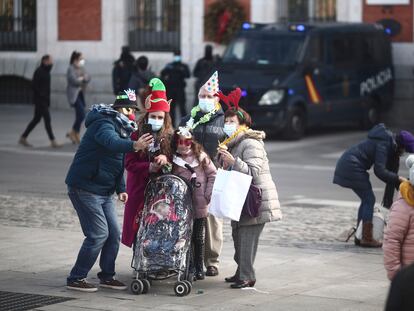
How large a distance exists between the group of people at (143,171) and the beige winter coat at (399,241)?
2144 millimetres

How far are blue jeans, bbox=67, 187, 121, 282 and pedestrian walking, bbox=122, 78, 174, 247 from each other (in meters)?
0.14

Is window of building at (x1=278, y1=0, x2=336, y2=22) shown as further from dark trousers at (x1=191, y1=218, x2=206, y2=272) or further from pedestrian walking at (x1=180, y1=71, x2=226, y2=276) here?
dark trousers at (x1=191, y1=218, x2=206, y2=272)

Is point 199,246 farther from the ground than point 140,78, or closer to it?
closer to it

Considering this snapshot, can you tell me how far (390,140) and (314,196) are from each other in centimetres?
425

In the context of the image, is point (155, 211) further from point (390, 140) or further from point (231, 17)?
point (231, 17)

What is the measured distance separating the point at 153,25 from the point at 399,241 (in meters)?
23.6

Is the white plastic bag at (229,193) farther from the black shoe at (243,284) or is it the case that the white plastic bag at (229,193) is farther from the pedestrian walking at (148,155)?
the black shoe at (243,284)

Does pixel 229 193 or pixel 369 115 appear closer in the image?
pixel 229 193

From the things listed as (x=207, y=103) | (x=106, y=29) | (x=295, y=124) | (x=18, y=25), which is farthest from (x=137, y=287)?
(x=18, y=25)

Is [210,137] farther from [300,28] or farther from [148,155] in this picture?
[300,28]

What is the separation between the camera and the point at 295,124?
23156 millimetres

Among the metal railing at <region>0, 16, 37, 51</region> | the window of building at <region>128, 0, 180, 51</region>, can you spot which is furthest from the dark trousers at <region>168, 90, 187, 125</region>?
the metal railing at <region>0, 16, 37, 51</region>

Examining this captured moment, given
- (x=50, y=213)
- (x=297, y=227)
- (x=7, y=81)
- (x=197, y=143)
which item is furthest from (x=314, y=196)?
(x=7, y=81)

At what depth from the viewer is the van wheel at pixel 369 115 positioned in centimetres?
2538
